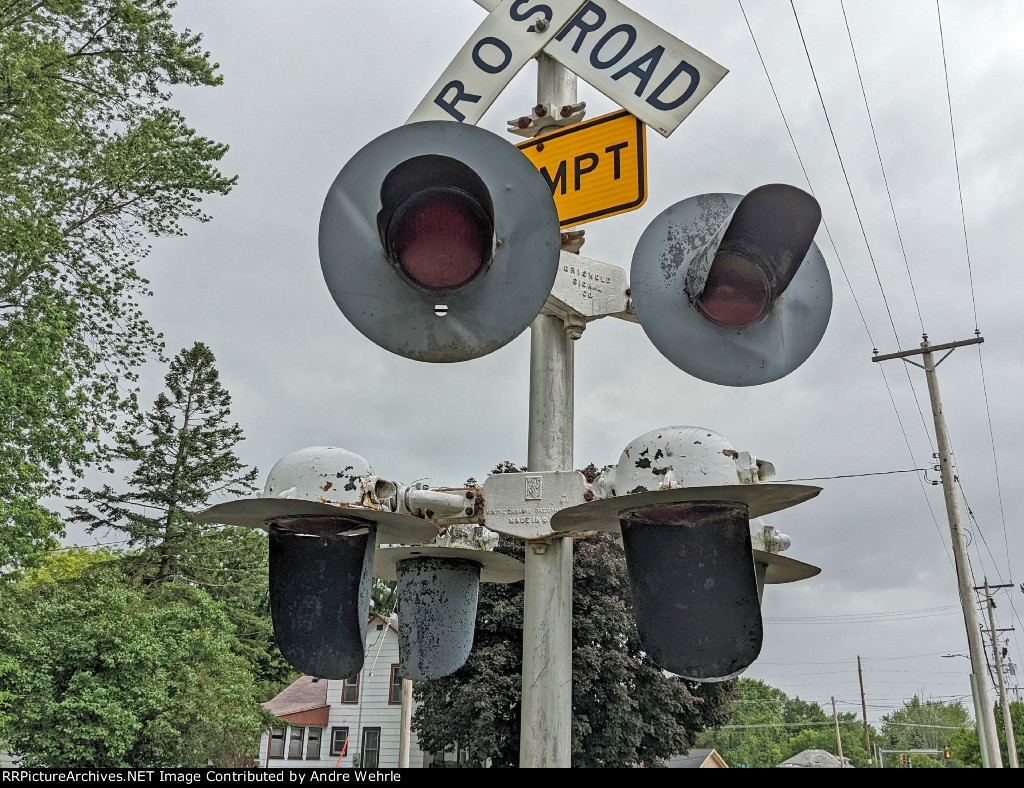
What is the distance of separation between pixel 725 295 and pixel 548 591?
141 centimetres

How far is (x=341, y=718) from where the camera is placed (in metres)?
33.2

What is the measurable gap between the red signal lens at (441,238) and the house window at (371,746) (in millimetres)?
31247

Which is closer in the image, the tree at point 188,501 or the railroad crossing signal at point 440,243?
the railroad crossing signal at point 440,243

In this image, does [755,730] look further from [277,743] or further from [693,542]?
[693,542]

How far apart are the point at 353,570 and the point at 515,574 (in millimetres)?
1307

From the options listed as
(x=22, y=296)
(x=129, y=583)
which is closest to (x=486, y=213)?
(x=22, y=296)

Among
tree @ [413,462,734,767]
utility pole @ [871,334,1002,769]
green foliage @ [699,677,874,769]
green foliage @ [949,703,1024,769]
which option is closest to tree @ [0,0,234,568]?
tree @ [413,462,734,767]

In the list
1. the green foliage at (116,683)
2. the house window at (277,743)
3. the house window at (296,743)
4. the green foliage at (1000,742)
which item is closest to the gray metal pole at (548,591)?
the green foliage at (116,683)

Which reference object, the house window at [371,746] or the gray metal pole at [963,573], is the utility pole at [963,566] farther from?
the house window at [371,746]

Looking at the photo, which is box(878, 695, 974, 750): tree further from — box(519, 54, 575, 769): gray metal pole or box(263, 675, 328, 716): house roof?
box(519, 54, 575, 769): gray metal pole

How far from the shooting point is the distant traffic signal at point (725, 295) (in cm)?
288

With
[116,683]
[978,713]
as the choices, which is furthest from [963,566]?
[116,683]

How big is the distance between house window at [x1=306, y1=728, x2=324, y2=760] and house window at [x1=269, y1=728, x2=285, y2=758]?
1.03 m
